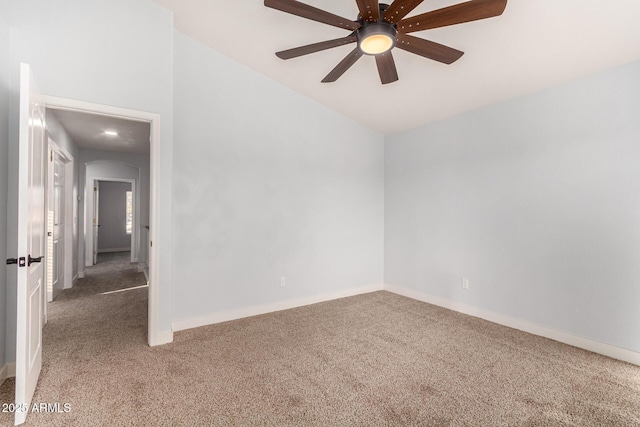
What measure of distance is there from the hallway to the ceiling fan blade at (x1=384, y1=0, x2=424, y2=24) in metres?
2.93

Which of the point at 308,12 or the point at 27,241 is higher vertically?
the point at 308,12

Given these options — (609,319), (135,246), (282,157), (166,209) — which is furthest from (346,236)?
(135,246)

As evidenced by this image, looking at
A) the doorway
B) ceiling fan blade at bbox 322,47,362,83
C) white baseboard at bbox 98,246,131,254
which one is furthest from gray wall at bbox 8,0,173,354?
white baseboard at bbox 98,246,131,254

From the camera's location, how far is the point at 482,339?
9.80ft

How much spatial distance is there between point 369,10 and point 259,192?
92.4 inches

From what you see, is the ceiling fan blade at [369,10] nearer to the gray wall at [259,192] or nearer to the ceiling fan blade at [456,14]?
the ceiling fan blade at [456,14]

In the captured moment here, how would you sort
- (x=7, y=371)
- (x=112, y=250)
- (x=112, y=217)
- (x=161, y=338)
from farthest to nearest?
(x=112, y=217) → (x=112, y=250) → (x=161, y=338) → (x=7, y=371)

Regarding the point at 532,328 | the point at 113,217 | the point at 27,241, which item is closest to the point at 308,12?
the point at 27,241

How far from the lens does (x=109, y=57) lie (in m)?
2.65

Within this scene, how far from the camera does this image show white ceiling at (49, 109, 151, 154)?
13.1ft

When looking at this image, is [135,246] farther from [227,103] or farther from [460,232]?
[460,232]

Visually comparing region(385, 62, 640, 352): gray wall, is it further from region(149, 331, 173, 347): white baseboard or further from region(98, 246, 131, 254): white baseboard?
region(98, 246, 131, 254): white baseboard

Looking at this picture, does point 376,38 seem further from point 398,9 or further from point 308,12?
point 308,12

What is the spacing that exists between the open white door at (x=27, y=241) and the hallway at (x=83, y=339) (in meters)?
0.17
